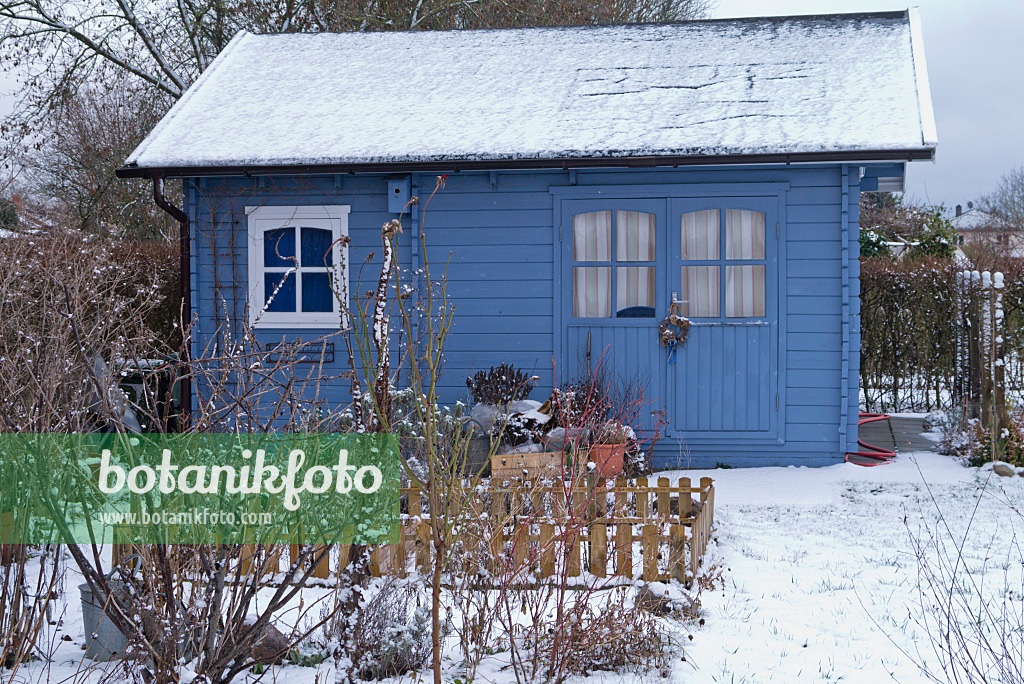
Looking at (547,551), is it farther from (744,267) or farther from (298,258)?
(298,258)

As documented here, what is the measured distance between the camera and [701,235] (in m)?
7.66

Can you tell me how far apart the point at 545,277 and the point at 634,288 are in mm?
765

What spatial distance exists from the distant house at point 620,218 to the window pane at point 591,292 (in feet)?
0.06

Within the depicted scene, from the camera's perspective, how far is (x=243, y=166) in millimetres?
7727

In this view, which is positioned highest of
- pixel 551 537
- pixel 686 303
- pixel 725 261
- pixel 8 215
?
pixel 8 215

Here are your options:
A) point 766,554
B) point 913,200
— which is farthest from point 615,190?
point 913,200

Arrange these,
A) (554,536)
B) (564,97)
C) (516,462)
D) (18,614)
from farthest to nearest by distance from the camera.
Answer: (564,97) < (516,462) < (554,536) < (18,614)

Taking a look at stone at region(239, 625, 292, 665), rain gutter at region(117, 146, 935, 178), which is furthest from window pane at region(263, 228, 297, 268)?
stone at region(239, 625, 292, 665)

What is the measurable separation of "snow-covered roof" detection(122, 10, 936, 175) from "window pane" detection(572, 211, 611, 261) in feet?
1.96

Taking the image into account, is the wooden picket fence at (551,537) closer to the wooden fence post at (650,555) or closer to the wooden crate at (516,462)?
the wooden fence post at (650,555)

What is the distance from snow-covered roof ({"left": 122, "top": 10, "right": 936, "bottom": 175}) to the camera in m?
7.40

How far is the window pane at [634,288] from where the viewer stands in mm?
7750

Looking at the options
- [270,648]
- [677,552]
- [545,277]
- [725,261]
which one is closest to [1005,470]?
[725,261]

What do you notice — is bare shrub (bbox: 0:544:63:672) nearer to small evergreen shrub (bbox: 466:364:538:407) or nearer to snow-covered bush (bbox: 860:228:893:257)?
small evergreen shrub (bbox: 466:364:538:407)
